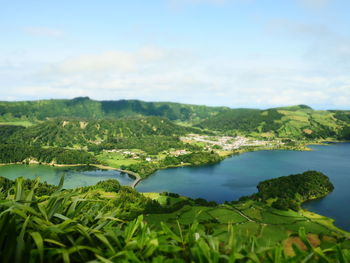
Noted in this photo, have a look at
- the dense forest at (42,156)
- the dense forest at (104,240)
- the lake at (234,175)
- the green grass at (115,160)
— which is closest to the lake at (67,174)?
the lake at (234,175)

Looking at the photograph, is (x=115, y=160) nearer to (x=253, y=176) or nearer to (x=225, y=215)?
(x=253, y=176)

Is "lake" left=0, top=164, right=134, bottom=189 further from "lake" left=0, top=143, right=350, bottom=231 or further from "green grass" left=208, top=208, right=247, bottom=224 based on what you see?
"green grass" left=208, top=208, right=247, bottom=224

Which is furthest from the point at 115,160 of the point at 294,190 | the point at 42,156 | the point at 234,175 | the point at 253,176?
the point at 294,190

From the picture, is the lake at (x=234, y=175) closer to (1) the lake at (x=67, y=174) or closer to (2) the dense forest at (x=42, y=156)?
(1) the lake at (x=67, y=174)

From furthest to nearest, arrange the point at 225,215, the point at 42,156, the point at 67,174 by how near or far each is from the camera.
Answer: the point at 42,156, the point at 67,174, the point at 225,215

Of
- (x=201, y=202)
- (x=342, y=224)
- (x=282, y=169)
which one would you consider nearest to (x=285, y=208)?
(x=342, y=224)
